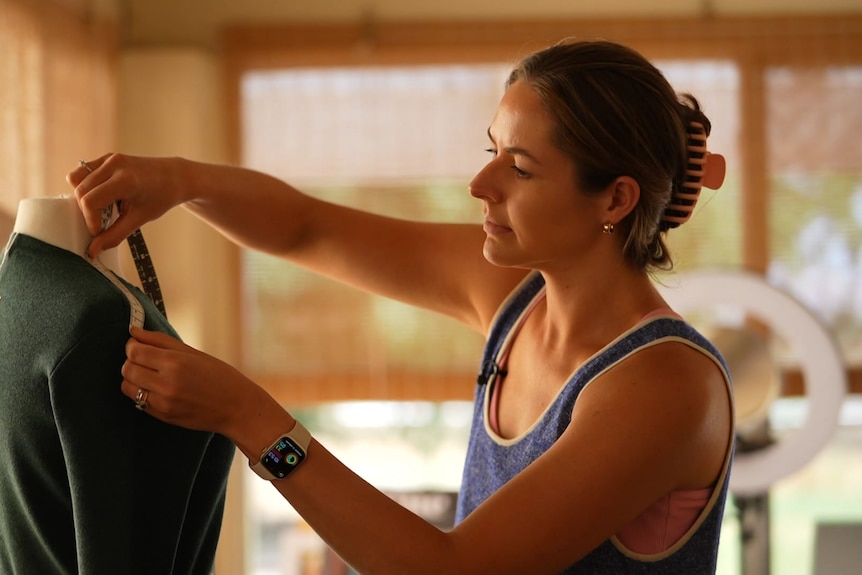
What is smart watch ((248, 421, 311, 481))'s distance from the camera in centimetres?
107

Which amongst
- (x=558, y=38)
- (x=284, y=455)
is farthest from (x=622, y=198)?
(x=558, y=38)

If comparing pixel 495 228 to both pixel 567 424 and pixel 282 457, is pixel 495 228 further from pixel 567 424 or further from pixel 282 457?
pixel 282 457

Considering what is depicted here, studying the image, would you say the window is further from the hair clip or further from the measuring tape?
the measuring tape

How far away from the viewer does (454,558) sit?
113 centimetres

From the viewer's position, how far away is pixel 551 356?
4.72ft

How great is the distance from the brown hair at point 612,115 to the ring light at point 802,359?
128cm

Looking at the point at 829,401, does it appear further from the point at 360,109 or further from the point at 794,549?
the point at 360,109

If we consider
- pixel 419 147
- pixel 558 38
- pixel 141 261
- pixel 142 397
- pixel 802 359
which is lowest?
pixel 802 359

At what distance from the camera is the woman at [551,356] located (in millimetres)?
1115

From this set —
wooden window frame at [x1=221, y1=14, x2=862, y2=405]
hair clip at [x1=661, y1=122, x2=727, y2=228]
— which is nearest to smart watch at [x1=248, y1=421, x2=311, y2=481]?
hair clip at [x1=661, y1=122, x2=727, y2=228]

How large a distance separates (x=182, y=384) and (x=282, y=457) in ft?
0.44

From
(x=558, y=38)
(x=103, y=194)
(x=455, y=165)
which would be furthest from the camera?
(x=455, y=165)

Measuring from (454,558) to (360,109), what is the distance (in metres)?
3.01

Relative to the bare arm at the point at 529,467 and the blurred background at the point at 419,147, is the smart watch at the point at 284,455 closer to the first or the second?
the bare arm at the point at 529,467
